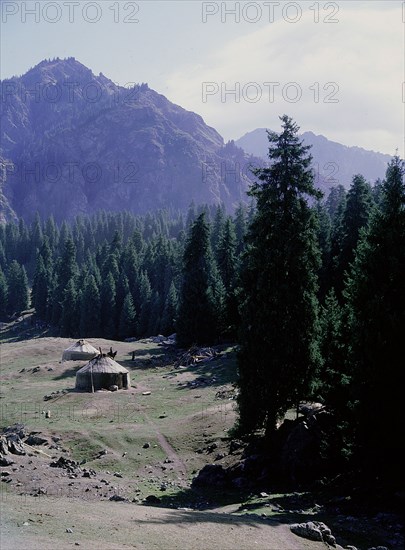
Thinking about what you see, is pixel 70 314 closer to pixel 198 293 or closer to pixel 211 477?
pixel 198 293

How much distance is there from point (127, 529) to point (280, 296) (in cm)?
1355

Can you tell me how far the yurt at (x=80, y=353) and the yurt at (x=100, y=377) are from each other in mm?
11793

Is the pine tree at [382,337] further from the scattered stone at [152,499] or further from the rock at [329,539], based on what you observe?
the scattered stone at [152,499]

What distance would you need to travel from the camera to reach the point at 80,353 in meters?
57.9

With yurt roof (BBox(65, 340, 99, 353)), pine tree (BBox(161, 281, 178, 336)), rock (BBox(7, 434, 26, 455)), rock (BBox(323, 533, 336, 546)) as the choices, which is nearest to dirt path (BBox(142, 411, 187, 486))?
rock (BBox(7, 434, 26, 455))

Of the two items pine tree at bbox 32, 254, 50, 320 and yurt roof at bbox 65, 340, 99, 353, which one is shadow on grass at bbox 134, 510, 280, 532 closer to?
yurt roof at bbox 65, 340, 99, 353

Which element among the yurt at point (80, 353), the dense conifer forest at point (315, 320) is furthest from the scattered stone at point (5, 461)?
the yurt at point (80, 353)

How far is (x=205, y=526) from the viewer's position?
16016mm

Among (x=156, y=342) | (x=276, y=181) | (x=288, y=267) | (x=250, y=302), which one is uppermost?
(x=276, y=181)

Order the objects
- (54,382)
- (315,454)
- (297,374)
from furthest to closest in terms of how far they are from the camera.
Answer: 1. (54,382)
2. (297,374)
3. (315,454)

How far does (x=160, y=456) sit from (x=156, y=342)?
46429 millimetres

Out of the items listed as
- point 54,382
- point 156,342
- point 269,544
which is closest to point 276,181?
point 269,544

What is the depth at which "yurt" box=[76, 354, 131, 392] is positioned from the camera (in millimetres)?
45062

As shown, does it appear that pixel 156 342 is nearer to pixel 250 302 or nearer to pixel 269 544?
pixel 250 302
